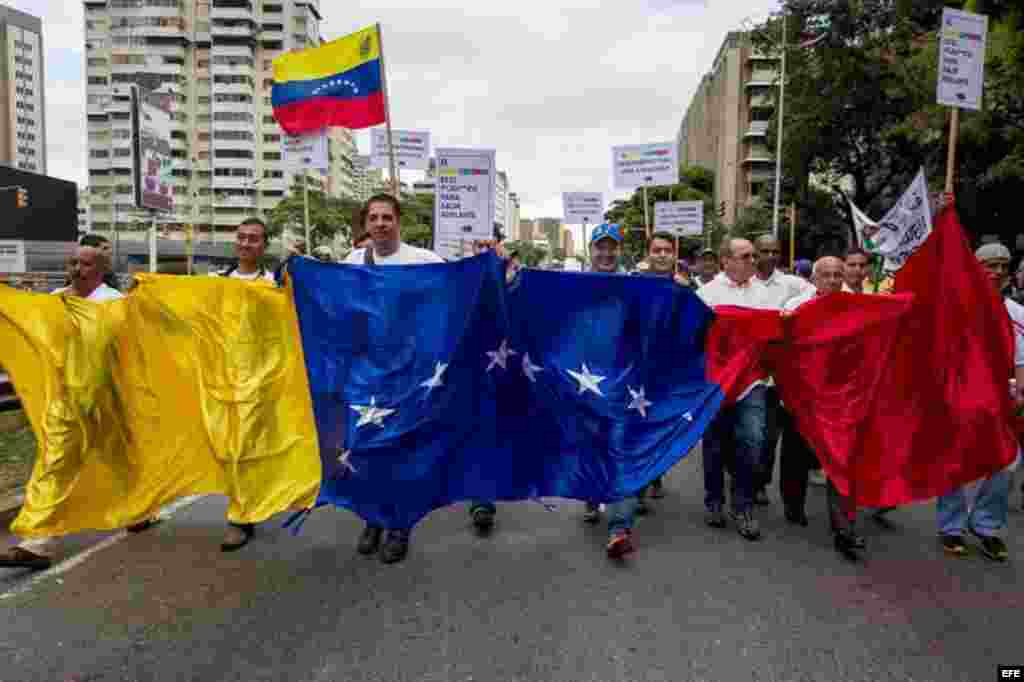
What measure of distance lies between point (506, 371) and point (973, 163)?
20.2m

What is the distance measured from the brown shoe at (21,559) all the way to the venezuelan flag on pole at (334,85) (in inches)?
190

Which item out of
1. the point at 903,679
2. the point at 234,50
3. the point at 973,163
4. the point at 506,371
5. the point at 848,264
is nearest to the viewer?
the point at 903,679

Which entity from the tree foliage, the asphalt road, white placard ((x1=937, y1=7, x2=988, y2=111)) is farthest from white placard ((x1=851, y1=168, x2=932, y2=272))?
the tree foliage

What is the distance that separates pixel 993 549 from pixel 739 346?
1.82 m

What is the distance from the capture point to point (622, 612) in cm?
372

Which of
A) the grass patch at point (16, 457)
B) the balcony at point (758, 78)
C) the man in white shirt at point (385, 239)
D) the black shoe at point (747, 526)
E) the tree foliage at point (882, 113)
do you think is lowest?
the grass patch at point (16, 457)

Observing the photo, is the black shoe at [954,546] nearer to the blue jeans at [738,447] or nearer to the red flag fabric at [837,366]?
the red flag fabric at [837,366]

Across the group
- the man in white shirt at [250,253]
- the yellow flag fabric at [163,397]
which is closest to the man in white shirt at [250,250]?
the man in white shirt at [250,253]

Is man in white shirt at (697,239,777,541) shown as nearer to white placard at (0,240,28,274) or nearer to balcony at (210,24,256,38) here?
white placard at (0,240,28,274)

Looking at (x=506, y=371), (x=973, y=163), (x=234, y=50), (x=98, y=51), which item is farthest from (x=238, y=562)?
(x=98, y=51)

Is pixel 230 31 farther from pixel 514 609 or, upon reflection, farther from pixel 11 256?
pixel 514 609

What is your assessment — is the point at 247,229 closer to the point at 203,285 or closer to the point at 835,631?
the point at 203,285

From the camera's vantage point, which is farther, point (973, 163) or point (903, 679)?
point (973, 163)

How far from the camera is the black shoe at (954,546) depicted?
462 cm
